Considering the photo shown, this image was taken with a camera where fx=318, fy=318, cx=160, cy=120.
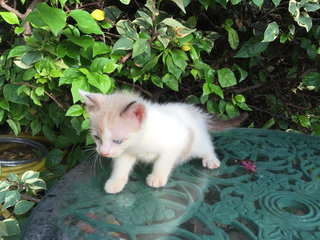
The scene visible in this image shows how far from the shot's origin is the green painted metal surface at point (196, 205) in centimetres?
87

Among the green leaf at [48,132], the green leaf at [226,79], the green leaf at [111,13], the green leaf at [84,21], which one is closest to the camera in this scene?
the green leaf at [84,21]

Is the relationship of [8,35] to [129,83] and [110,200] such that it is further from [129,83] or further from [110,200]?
[110,200]

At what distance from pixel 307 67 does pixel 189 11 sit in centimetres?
86

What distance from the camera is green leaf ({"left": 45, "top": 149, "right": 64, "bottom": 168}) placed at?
1971 mm

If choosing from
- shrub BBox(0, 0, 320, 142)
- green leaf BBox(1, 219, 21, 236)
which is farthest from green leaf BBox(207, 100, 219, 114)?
green leaf BBox(1, 219, 21, 236)

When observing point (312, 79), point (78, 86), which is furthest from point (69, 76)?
point (312, 79)

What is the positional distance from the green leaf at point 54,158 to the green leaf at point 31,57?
2.32ft

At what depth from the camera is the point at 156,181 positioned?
112 centimetres

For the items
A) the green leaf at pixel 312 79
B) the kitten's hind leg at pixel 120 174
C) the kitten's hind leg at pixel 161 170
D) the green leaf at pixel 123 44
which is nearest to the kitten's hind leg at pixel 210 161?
the kitten's hind leg at pixel 161 170

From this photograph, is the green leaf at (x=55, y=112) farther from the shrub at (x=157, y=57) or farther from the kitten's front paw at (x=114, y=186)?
the kitten's front paw at (x=114, y=186)

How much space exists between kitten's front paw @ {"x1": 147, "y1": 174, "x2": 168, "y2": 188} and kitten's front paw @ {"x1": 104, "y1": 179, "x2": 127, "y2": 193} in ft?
0.30

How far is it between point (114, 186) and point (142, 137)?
0.69 feet

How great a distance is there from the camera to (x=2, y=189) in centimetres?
134

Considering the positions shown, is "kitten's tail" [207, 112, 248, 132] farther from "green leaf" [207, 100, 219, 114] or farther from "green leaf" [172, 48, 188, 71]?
"green leaf" [172, 48, 188, 71]
